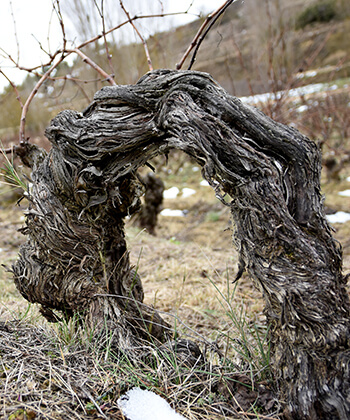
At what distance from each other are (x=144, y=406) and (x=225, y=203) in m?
0.87

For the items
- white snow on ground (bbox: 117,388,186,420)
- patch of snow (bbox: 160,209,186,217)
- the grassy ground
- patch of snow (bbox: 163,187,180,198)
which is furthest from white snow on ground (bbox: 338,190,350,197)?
white snow on ground (bbox: 117,388,186,420)

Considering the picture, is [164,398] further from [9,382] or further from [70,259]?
[70,259]

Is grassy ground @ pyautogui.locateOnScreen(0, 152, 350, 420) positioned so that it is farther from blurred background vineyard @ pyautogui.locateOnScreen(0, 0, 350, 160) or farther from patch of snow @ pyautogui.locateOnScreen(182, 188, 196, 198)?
patch of snow @ pyautogui.locateOnScreen(182, 188, 196, 198)

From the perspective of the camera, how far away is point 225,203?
1.46 m

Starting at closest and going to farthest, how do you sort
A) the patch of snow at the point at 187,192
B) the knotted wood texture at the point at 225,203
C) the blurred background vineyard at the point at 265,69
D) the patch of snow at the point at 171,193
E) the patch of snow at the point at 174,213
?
the knotted wood texture at the point at 225,203, the blurred background vineyard at the point at 265,69, the patch of snow at the point at 174,213, the patch of snow at the point at 187,192, the patch of snow at the point at 171,193

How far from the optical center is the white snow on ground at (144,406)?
4.52ft

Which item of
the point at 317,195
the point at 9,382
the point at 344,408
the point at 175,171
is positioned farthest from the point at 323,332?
the point at 175,171

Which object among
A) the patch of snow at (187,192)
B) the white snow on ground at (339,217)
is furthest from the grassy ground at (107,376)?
the patch of snow at (187,192)

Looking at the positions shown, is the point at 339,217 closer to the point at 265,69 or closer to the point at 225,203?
the point at 225,203

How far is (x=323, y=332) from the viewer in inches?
52.3

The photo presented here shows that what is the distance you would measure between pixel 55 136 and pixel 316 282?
1359 millimetres

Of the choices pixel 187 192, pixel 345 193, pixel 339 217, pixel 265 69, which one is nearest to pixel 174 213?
pixel 187 192

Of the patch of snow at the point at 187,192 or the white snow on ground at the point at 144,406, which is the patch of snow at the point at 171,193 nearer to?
the patch of snow at the point at 187,192

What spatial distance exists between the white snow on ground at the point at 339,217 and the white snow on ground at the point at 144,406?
4458 millimetres
